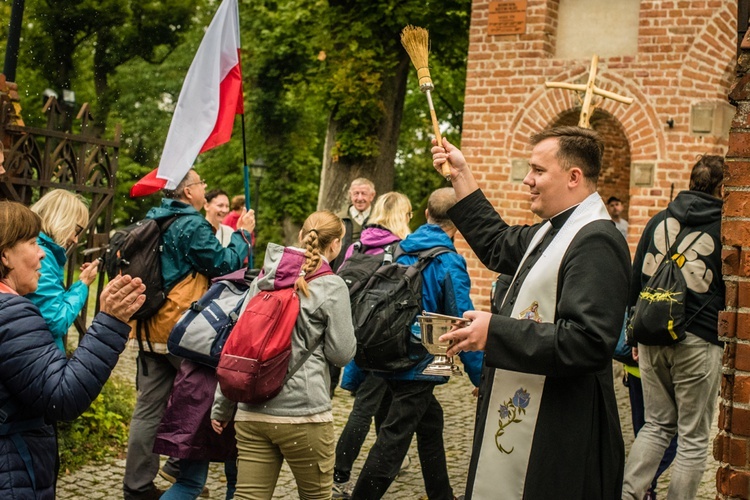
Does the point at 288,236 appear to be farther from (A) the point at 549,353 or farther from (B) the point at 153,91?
(A) the point at 549,353

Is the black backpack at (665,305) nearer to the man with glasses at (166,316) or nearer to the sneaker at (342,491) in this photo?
the sneaker at (342,491)

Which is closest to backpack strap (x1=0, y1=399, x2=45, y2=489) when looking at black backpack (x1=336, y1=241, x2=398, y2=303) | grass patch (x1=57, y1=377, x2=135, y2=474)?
black backpack (x1=336, y1=241, x2=398, y2=303)

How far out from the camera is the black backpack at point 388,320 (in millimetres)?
4984

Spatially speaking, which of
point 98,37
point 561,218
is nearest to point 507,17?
point 561,218

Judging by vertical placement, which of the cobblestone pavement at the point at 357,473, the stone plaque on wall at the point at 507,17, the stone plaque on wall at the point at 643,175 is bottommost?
the cobblestone pavement at the point at 357,473

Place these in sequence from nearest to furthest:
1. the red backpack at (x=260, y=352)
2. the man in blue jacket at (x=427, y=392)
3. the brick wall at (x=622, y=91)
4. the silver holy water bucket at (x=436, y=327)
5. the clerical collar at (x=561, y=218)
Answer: the silver holy water bucket at (x=436, y=327) → the clerical collar at (x=561, y=218) → the red backpack at (x=260, y=352) → the man in blue jacket at (x=427, y=392) → the brick wall at (x=622, y=91)

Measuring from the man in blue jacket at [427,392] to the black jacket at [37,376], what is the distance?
229 centimetres

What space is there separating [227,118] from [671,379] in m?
3.46

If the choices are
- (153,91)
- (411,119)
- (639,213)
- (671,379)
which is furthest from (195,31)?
(671,379)

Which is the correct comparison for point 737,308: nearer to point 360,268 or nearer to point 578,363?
point 578,363

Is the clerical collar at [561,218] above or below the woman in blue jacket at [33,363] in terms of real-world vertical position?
above

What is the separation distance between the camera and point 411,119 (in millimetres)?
27156

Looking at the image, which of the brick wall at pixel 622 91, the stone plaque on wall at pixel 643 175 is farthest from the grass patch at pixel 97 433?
the stone plaque on wall at pixel 643 175

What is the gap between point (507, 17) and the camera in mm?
11680
